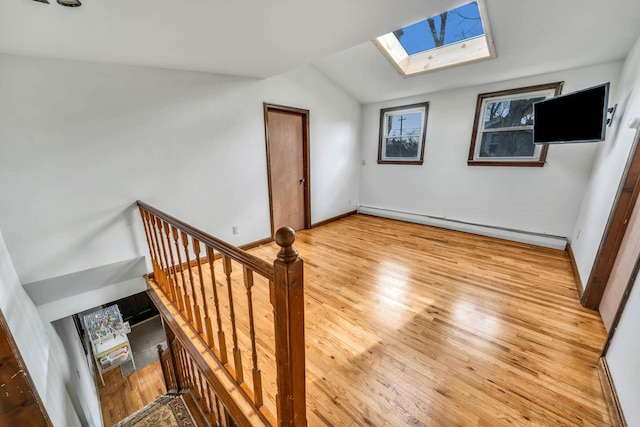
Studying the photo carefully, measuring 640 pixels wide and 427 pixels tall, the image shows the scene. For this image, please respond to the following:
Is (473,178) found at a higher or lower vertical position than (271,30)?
lower

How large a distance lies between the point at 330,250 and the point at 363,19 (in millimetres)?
2438

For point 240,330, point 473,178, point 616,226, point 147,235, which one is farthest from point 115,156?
point 473,178

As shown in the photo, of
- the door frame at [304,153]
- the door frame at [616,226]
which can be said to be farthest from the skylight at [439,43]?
the door frame at [616,226]

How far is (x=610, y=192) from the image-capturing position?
205 cm

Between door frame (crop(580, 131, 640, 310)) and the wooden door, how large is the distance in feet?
11.8

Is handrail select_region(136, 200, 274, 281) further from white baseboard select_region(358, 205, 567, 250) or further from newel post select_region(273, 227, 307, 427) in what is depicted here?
white baseboard select_region(358, 205, 567, 250)

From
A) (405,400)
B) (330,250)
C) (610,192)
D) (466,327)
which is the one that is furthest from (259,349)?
(610,192)

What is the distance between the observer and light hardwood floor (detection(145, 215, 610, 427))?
1258 mm

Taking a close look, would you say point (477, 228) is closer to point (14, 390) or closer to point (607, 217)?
point (607, 217)

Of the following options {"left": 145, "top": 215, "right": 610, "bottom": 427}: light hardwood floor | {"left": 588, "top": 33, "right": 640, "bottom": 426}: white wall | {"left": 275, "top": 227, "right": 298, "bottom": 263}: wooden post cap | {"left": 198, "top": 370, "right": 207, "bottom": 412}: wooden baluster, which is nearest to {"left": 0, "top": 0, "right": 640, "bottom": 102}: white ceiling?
{"left": 588, "top": 33, "right": 640, "bottom": 426}: white wall

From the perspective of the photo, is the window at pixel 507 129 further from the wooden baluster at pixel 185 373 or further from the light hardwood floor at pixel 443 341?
the wooden baluster at pixel 185 373

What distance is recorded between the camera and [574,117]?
221 centimetres

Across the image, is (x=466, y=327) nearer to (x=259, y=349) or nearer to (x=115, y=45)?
(x=259, y=349)

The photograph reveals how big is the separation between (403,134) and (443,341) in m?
3.54
